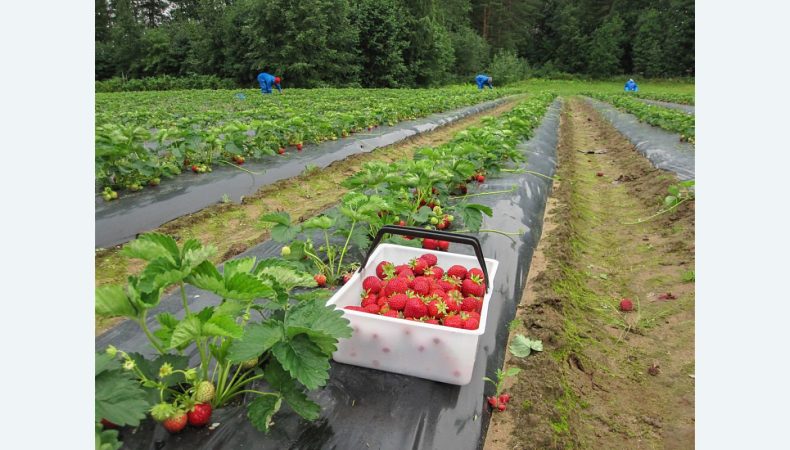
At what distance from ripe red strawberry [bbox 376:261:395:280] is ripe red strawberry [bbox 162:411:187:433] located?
3.27ft

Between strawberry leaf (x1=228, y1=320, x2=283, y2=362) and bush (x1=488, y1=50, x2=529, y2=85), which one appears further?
bush (x1=488, y1=50, x2=529, y2=85)

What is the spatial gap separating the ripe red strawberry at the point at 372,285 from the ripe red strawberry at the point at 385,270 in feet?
0.20

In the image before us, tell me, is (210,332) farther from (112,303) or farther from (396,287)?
(396,287)

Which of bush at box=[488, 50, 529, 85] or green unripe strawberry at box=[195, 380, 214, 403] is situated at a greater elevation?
bush at box=[488, 50, 529, 85]

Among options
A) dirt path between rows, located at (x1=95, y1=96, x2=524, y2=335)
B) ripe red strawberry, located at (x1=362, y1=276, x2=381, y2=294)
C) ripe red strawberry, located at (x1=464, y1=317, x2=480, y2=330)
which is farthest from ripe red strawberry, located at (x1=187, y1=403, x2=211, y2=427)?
dirt path between rows, located at (x1=95, y1=96, x2=524, y2=335)

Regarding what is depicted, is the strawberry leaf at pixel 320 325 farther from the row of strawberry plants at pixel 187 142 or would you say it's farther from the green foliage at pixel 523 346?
the row of strawberry plants at pixel 187 142

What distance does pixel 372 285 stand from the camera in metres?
2.07

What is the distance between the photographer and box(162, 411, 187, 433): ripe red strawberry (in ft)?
4.60

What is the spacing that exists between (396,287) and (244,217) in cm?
316

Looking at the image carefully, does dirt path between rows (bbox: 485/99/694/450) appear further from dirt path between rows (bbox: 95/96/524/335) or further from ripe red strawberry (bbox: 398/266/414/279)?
dirt path between rows (bbox: 95/96/524/335)

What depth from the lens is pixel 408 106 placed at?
12.4 meters

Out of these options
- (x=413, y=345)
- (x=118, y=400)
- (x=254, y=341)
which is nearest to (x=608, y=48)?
(x=413, y=345)

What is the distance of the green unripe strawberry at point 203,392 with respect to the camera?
1.46 meters

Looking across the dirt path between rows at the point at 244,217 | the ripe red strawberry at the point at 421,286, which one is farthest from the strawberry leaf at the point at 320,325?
the dirt path between rows at the point at 244,217
